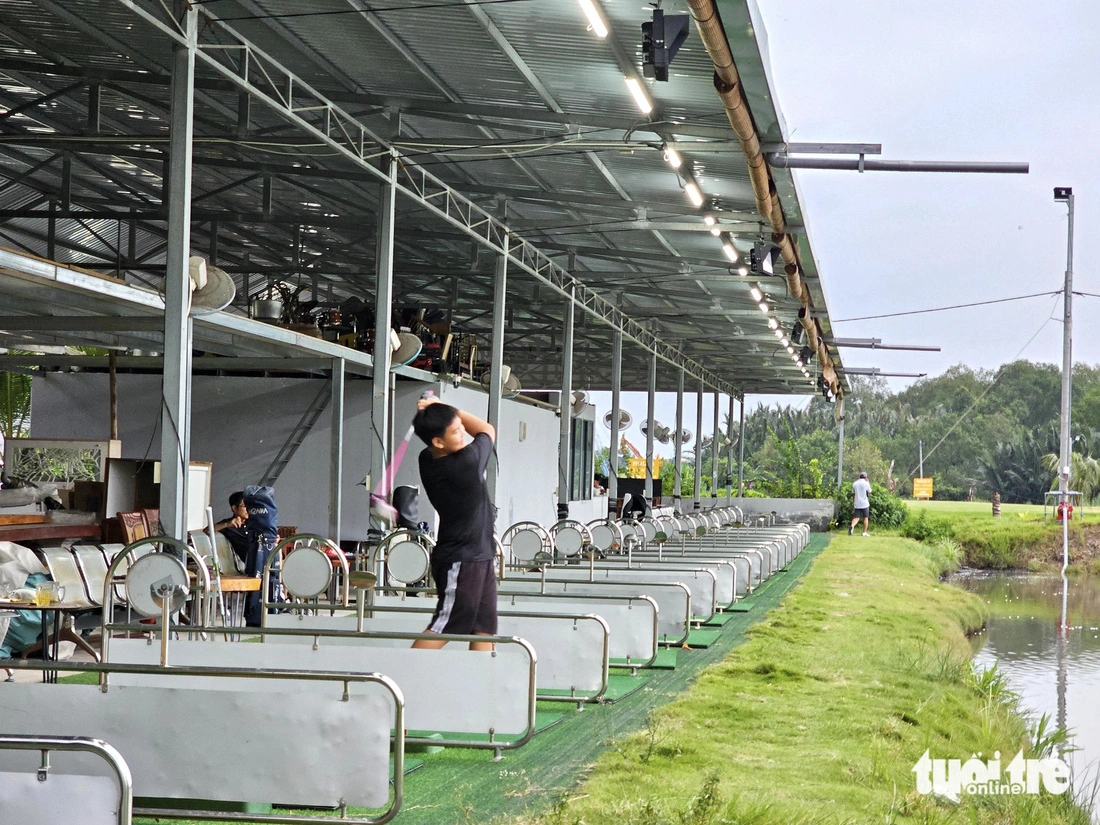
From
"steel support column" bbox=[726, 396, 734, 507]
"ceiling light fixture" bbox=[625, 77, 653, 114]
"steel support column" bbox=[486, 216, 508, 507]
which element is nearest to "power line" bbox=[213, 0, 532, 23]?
"ceiling light fixture" bbox=[625, 77, 653, 114]

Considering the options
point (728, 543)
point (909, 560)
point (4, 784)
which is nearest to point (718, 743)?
point (4, 784)

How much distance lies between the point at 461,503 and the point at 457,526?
116 millimetres

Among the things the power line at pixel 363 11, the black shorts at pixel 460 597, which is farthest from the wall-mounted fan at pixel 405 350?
the black shorts at pixel 460 597

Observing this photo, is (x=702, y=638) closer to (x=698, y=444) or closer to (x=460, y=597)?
(x=460, y=597)

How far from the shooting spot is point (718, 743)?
6.67 m

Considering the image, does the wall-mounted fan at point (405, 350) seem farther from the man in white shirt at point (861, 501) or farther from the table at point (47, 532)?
the man in white shirt at point (861, 501)

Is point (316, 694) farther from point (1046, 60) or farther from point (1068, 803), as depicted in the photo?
point (1046, 60)

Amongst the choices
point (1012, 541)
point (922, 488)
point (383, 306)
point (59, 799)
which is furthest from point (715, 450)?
point (59, 799)

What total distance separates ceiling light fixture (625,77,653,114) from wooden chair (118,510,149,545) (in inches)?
215

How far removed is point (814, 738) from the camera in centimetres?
702

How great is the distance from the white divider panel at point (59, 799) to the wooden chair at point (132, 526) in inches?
293

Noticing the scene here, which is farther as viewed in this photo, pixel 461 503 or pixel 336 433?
pixel 336 433

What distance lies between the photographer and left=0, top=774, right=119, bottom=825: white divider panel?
3.46 metres

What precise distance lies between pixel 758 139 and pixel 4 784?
8.37 meters
